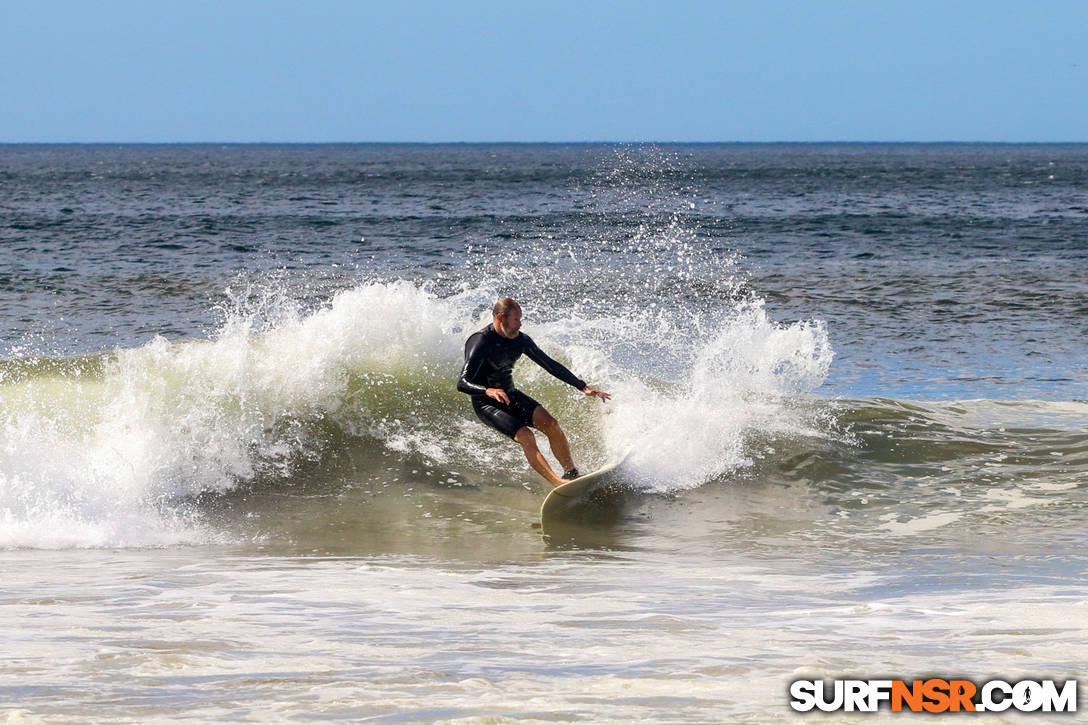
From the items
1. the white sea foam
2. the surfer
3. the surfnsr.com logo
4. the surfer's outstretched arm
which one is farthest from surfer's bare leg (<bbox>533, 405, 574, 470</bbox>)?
the surfnsr.com logo

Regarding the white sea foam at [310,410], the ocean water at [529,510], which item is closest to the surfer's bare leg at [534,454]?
the ocean water at [529,510]

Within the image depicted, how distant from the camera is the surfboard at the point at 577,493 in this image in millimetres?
8305

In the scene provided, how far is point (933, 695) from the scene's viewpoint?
13.9 feet

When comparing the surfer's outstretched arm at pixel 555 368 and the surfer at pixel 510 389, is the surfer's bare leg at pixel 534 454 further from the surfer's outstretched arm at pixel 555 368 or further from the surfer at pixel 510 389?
the surfer's outstretched arm at pixel 555 368

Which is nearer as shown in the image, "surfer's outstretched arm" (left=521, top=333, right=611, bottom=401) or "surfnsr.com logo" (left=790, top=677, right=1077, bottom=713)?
"surfnsr.com logo" (left=790, top=677, right=1077, bottom=713)

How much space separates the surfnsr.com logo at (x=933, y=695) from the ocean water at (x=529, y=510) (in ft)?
0.37

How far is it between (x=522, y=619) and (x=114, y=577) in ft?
8.47

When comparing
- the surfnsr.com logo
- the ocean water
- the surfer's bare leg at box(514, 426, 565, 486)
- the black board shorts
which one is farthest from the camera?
the black board shorts

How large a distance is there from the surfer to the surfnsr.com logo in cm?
423

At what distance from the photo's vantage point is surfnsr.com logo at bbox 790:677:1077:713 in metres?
4.11

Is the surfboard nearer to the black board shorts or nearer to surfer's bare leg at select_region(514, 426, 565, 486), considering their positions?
surfer's bare leg at select_region(514, 426, 565, 486)

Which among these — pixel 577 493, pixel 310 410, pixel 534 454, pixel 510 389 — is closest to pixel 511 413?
pixel 510 389

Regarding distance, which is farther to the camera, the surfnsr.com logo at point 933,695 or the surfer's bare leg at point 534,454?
the surfer's bare leg at point 534,454

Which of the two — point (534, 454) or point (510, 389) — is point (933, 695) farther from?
point (510, 389)
